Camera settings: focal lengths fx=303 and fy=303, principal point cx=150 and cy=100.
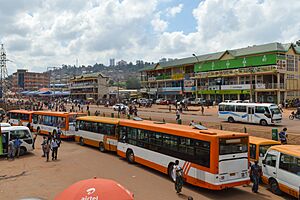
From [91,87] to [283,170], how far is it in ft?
301

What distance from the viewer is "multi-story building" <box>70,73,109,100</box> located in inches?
3868

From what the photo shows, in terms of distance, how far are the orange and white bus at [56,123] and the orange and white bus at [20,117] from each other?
268 centimetres

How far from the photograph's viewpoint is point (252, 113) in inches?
1198

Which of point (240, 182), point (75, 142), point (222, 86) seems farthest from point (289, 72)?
point (240, 182)

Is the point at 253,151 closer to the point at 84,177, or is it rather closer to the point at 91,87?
the point at 84,177

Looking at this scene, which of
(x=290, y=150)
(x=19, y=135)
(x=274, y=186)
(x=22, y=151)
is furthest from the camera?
(x=22, y=151)

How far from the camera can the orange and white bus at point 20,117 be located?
32978 mm

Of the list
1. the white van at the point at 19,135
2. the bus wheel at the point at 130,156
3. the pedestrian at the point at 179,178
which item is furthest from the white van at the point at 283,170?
the white van at the point at 19,135

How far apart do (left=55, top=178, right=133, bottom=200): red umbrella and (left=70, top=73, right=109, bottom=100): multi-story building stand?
92563 millimetres

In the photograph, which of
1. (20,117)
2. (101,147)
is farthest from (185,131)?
(20,117)

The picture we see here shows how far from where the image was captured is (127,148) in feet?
59.3

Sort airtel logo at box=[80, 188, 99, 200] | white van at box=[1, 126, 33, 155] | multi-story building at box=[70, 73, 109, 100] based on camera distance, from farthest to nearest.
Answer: multi-story building at box=[70, 73, 109, 100] → white van at box=[1, 126, 33, 155] → airtel logo at box=[80, 188, 99, 200]

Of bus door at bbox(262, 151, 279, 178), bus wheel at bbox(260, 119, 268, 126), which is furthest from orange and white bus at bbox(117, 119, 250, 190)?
bus wheel at bbox(260, 119, 268, 126)

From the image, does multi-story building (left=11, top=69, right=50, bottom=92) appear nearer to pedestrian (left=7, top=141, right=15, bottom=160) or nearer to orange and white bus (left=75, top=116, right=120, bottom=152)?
orange and white bus (left=75, top=116, right=120, bottom=152)
